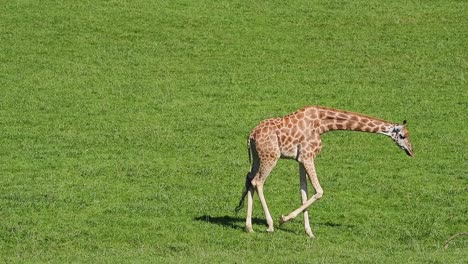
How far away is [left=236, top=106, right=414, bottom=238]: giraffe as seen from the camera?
17812 millimetres

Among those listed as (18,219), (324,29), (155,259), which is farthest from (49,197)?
(324,29)

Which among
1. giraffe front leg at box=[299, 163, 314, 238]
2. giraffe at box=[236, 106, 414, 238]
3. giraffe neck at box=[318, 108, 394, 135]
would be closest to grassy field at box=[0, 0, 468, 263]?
giraffe front leg at box=[299, 163, 314, 238]

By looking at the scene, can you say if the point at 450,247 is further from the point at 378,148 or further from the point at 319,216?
the point at 378,148

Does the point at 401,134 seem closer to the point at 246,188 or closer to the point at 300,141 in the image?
the point at 300,141

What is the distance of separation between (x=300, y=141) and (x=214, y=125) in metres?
7.89

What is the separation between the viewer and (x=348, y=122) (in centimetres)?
1819

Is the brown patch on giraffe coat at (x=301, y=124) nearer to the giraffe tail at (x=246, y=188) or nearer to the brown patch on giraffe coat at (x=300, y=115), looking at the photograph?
the brown patch on giraffe coat at (x=300, y=115)

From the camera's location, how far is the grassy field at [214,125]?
698 inches

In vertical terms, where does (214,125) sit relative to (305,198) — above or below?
below

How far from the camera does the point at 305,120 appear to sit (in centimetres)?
1806

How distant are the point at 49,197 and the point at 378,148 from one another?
25.6 ft

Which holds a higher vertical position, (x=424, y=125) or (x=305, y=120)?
(x=305, y=120)

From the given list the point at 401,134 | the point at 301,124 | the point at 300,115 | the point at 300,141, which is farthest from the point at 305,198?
the point at 401,134

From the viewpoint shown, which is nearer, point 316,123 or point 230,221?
point 316,123
